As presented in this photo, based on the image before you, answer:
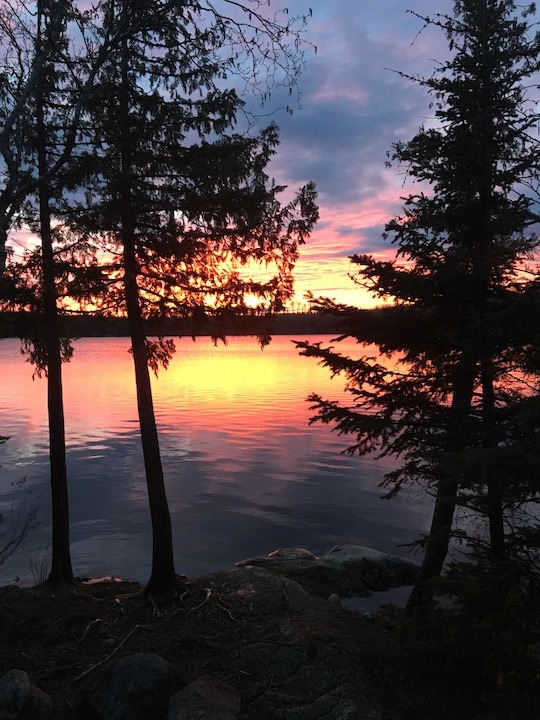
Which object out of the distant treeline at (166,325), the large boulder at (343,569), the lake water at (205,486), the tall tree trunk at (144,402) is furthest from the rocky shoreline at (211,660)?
the lake water at (205,486)

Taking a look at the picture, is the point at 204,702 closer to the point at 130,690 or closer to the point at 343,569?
the point at 130,690

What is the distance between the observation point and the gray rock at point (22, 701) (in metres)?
6.24

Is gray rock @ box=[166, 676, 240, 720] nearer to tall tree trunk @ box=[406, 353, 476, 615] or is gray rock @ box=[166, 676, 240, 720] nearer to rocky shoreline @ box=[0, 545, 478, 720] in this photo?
rocky shoreline @ box=[0, 545, 478, 720]

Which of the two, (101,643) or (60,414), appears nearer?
(101,643)

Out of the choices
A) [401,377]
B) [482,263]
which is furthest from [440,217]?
[401,377]

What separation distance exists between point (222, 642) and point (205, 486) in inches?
770

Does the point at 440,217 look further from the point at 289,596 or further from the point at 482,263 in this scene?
the point at 289,596

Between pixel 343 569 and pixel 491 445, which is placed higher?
pixel 491 445

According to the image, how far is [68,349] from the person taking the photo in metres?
13.5

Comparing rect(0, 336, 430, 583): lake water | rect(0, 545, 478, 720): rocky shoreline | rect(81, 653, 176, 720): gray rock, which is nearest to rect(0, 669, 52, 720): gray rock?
rect(0, 545, 478, 720): rocky shoreline

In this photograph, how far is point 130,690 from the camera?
6.71m

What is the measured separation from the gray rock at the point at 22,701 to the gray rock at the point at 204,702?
5.10 ft

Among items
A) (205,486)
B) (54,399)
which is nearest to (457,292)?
(54,399)

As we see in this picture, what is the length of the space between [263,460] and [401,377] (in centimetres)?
2470
